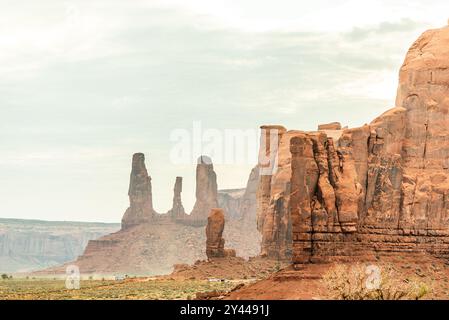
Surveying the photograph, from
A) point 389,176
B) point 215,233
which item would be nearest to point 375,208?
point 389,176

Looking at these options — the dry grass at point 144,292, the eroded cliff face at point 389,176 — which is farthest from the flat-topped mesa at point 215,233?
the eroded cliff face at point 389,176

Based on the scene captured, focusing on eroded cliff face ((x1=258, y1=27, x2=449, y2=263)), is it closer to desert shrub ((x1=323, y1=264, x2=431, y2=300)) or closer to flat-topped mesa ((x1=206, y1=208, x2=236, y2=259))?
desert shrub ((x1=323, y1=264, x2=431, y2=300))

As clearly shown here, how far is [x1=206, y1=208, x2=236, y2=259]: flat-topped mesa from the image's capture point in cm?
13600

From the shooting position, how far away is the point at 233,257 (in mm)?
140000

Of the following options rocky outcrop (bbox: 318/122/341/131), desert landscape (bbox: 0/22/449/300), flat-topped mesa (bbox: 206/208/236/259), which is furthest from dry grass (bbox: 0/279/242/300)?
rocky outcrop (bbox: 318/122/341/131)

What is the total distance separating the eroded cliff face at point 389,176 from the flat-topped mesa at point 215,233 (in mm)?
38970

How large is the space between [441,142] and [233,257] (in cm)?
4570

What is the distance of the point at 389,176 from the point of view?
97.1 metres

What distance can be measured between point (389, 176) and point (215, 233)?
138 feet

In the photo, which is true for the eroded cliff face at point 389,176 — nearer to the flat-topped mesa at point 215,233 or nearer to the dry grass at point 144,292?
the dry grass at point 144,292

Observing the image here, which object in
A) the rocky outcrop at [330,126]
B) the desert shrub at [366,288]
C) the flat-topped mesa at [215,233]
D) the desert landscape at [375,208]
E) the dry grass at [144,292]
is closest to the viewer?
the desert shrub at [366,288]

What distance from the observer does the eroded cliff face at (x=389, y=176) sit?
8638cm

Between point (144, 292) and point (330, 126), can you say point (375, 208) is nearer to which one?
point (144, 292)
